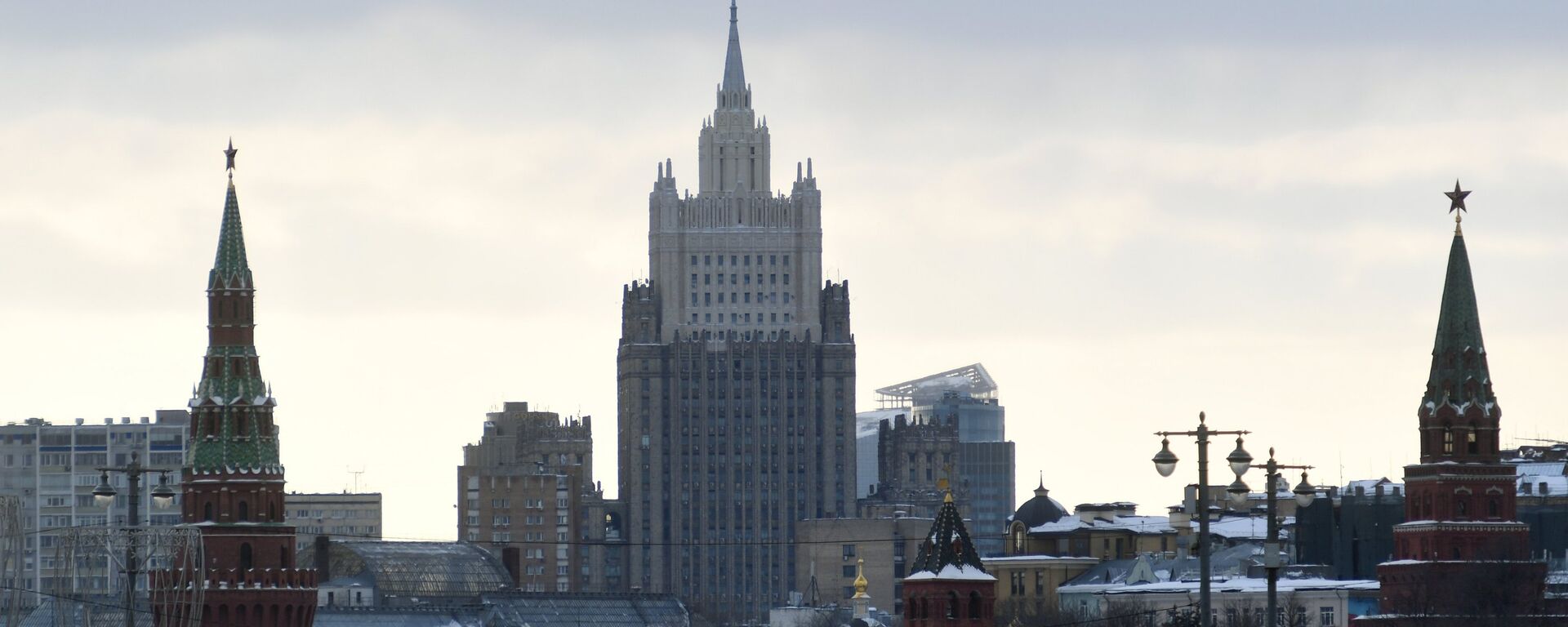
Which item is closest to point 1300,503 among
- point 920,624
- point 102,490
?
point 102,490

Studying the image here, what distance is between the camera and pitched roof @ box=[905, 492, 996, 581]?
18688cm

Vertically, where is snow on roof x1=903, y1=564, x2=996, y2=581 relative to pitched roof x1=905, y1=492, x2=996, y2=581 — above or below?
below

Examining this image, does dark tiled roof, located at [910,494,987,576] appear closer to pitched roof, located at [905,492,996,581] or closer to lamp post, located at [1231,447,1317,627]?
pitched roof, located at [905,492,996,581]

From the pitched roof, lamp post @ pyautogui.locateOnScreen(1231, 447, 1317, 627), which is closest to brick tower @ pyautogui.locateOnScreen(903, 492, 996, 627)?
the pitched roof

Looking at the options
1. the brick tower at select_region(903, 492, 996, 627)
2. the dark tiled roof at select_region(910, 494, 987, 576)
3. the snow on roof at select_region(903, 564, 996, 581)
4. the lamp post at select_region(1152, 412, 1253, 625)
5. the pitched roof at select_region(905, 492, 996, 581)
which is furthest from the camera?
the dark tiled roof at select_region(910, 494, 987, 576)

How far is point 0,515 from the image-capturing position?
174250 millimetres

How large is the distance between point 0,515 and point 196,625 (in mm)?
25459

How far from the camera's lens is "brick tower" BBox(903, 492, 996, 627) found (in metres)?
186

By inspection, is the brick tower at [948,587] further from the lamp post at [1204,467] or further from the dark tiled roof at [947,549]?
the lamp post at [1204,467]

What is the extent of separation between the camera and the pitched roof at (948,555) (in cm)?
18688

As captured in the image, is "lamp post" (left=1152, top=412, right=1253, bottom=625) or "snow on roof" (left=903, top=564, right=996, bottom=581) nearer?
"lamp post" (left=1152, top=412, right=1253, bottom=625)

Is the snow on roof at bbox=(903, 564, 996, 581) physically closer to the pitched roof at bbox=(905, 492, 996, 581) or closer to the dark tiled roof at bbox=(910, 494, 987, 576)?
the pitched roof at bbox=(905, 492, 996, 581)

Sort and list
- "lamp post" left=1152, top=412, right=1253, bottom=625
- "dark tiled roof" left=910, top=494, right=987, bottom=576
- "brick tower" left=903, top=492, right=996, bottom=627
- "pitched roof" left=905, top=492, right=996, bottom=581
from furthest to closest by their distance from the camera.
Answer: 1. "dark tiled roof" left=910, top=494, right=987, bottom=576
2. "pitched roof" left=905, top=492, right=996, bottom=581
3. "brick tower" left=903, top=492, right=996, bottom=627
4. "lamp post" left=1152, top=412, right=1253, bottom=625

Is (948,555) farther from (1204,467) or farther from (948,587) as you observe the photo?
(1204,467)
